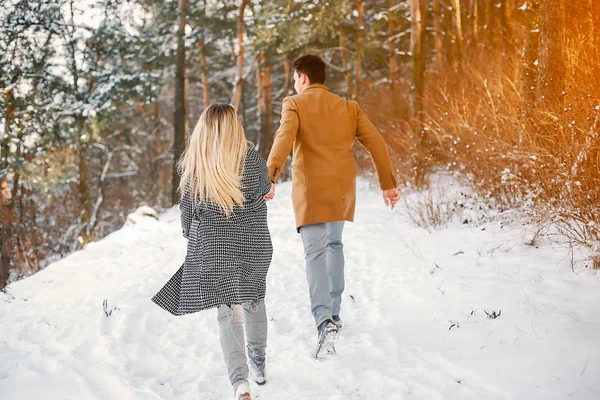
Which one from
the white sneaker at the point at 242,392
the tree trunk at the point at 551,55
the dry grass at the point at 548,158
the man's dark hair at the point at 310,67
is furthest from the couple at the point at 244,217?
the tree trunk at the point at 551,55

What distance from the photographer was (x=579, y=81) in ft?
13.9

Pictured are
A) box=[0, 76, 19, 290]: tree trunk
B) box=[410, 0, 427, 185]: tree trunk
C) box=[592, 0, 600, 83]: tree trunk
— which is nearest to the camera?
box=[592, 0, 600, 83]: tree trunk

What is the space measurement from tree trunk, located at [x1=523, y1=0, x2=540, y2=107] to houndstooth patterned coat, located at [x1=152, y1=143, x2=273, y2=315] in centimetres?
364

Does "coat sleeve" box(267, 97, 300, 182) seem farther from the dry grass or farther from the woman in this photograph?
the dry grass

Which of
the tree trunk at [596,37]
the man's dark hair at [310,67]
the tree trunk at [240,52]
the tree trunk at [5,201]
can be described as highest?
the tree trunk at [240,52]

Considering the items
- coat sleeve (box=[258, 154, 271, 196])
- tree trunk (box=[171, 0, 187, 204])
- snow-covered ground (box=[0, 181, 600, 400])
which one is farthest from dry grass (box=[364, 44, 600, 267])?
tree trunk (box=[171, 0, 187, 204])

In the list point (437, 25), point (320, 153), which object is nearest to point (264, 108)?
point (437, 25)

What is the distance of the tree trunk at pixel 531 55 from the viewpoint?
218 inches

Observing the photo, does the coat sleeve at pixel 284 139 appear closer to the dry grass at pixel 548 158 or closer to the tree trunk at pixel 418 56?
the dry grass at pixel 548 158

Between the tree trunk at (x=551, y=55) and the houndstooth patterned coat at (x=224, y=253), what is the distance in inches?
127

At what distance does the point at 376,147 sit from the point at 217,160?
136cm

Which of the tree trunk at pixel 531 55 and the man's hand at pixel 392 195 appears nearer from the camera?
the man's hand at pixel 392 195

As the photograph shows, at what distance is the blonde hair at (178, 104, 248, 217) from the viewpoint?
275 centimetres

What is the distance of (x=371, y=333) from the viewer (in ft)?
12.0
